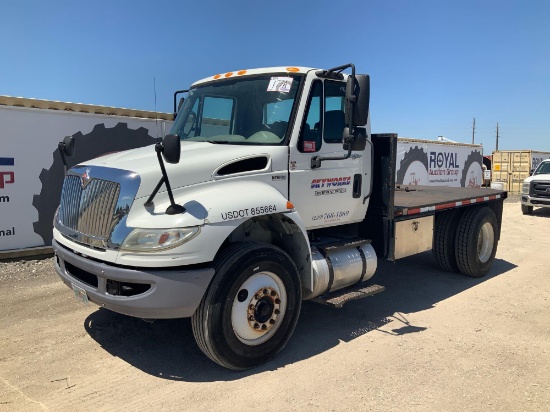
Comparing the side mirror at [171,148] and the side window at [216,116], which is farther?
the side window at [216,116]

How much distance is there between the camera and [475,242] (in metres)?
6.83

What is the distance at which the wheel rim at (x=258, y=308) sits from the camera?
3.76 metres

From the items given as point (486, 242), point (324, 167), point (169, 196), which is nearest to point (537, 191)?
point (486, 242)

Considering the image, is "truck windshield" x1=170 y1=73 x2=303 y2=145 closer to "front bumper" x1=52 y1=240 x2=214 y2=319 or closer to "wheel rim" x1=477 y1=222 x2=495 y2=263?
"front bumper" x1=52 y1=240 x2=214 y2=319

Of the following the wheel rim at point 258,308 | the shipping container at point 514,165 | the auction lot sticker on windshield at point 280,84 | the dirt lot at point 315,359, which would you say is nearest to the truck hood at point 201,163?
the auction lot sticker on windshield at point 280,84

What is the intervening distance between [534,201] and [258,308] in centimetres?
1451

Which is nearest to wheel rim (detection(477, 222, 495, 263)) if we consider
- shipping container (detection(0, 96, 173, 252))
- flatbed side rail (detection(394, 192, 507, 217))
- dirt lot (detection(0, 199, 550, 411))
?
flatbed side rail (detection(394, 192, 507, 217))

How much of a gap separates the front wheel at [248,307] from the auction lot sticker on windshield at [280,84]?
1602 millimetres

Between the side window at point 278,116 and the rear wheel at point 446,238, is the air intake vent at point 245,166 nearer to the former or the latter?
the side window at point 278,116

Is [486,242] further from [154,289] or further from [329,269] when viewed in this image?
[154,289]

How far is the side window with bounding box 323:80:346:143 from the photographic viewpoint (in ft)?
15.2

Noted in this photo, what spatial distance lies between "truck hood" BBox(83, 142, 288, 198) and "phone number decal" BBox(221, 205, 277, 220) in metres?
0.39

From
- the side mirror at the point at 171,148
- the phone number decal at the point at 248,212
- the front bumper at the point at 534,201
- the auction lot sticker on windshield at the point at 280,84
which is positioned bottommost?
the front bumper at the point at 534,201

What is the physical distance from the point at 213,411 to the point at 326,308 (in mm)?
2578
